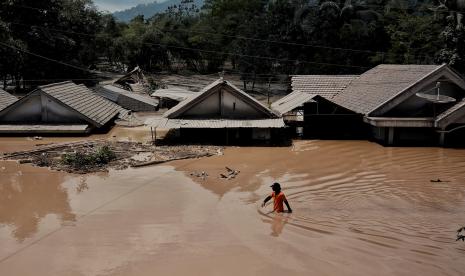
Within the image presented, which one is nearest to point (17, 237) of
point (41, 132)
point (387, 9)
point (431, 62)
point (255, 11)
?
point (41, 132)

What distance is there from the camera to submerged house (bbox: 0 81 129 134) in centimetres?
2322

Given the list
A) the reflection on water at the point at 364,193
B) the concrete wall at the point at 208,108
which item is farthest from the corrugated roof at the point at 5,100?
the reflection on water at the point at 364,193

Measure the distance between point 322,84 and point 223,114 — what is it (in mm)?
7144

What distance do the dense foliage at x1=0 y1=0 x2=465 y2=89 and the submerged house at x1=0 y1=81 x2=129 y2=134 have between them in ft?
21.7

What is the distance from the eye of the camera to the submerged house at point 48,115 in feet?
76.2

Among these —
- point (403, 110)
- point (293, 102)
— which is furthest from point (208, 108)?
point (403, 110)

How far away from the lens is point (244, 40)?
4253cm

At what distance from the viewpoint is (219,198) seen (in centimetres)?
1422

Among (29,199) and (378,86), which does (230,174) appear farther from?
(378,86)

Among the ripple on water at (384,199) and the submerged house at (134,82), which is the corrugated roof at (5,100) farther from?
the ripple on water at (384,199)

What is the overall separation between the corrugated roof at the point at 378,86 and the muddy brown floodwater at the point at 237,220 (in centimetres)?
445

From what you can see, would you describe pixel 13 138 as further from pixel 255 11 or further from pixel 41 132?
pixel 255 11

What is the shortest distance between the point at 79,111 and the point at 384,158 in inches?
586

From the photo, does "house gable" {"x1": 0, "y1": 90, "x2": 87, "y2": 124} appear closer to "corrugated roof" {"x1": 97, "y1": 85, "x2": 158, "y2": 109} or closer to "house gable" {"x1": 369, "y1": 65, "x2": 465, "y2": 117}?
"corrugated roof" {"x1": 97, "y1": 85, "x2": 158, "y2": 109}
